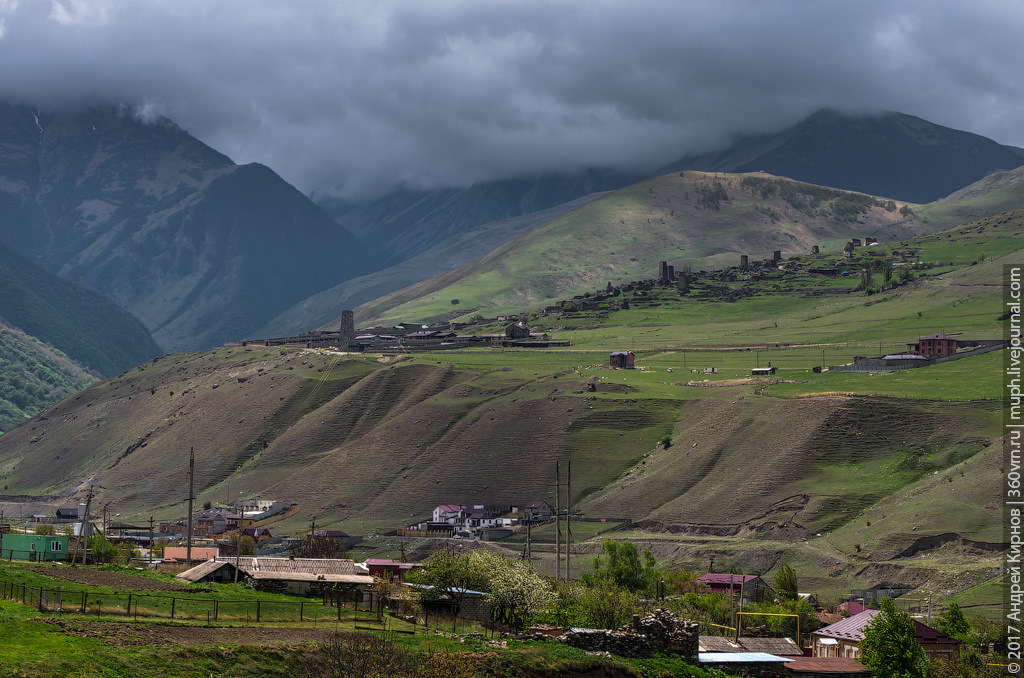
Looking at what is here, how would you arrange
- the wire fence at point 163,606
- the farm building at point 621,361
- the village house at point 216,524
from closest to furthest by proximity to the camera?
the wire fence at point 163,606
the village house at point 216,524
the farm building at point 621,361

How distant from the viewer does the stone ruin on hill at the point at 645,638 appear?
45.3 metres

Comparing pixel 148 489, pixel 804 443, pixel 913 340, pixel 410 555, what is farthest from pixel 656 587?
pixel 913 340

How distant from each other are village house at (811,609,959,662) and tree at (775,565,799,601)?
1449cm

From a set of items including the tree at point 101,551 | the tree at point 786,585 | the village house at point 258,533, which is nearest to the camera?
the tree at point 101,551

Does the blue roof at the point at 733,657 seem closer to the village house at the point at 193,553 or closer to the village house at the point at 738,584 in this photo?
the village house at the point at 738,584

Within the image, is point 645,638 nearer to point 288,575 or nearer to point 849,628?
point 288,575

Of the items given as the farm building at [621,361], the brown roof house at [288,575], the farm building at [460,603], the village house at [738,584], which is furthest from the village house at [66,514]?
the farm building at [460,603]

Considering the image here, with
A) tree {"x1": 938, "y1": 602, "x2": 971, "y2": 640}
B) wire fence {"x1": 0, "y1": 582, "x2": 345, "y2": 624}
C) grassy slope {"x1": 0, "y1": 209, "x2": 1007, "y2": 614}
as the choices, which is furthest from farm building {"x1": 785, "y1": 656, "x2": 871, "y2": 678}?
grassy slope {"x1": 0, "y1": 209, "x2": 1007, "y2": 614}

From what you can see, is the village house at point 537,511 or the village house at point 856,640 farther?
the village house at point 537,511

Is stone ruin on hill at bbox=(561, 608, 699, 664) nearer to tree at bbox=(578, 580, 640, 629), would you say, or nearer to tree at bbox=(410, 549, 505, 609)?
tree at bbox=(578, 580, 640, 629)

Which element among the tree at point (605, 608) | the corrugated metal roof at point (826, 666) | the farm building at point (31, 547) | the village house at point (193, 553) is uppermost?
the farm building at point (31, 547)

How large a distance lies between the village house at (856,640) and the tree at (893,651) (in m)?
6.43

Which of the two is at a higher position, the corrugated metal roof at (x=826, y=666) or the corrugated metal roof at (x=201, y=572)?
the corrugated metal roof at (x=201, y=572)

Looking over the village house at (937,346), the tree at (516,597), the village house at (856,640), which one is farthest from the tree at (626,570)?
the village house at (937,346)
